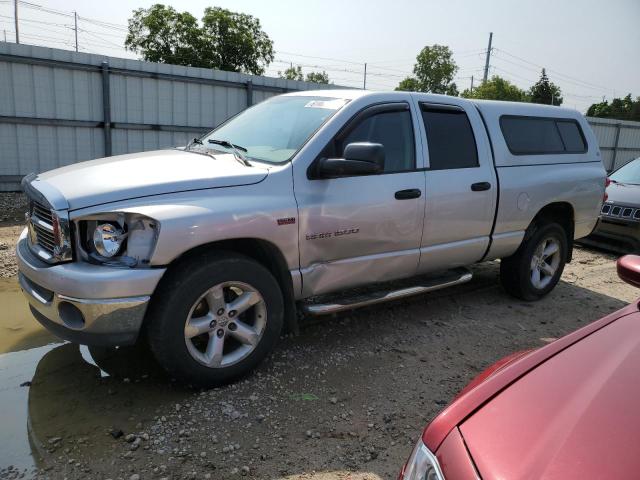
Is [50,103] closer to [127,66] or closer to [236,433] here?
[127,66]

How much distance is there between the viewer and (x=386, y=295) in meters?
4.05

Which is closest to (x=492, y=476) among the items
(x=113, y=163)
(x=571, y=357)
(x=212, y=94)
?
(x=571, y=357)

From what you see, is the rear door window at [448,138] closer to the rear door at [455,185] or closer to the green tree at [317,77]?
the rear door at [455,185]

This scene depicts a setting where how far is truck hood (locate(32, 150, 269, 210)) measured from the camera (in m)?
2.98

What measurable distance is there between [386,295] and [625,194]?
18.3ft

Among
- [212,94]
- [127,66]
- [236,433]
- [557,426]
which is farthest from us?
[212,94]

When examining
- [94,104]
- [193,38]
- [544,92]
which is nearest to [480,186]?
[94,104]

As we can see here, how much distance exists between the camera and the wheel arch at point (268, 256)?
327 centimetres

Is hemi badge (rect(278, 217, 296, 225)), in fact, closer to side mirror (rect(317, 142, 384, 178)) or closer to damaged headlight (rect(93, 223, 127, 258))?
side mirror (rect(317, 142, 384, 178))

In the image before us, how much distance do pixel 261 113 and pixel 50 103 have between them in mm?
6891

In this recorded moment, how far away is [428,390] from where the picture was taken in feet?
11.7

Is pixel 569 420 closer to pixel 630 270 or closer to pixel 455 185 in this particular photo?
pixel 630 270

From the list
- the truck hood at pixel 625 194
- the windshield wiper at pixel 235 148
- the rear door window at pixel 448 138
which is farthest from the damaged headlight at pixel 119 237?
the truck hood at pixel 625 194

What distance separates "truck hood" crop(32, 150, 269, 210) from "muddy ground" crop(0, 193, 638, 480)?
4.13ft
